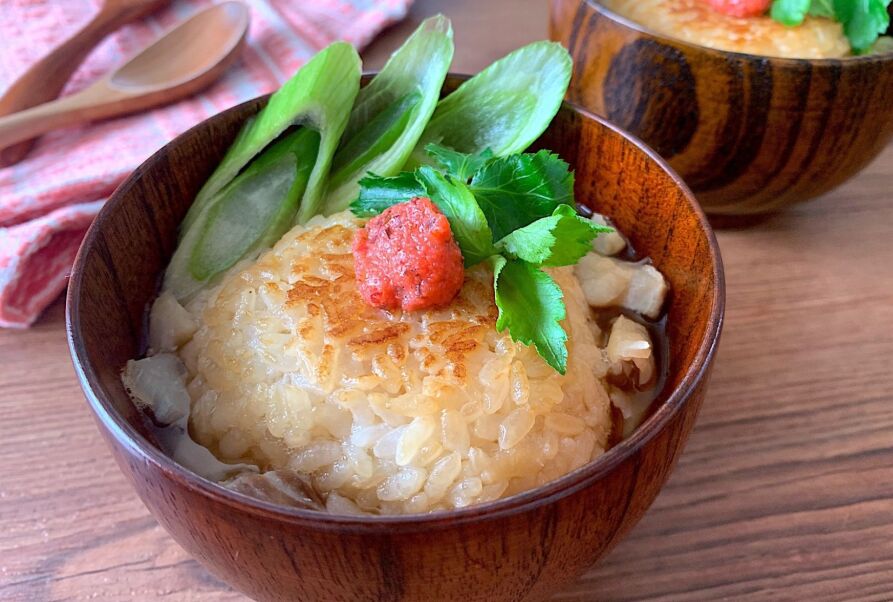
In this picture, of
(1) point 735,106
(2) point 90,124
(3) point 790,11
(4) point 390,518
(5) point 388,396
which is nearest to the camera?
(4) point 390,518

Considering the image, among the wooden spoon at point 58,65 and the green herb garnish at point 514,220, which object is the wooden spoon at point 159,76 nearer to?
the wooden spoon at point 58,65

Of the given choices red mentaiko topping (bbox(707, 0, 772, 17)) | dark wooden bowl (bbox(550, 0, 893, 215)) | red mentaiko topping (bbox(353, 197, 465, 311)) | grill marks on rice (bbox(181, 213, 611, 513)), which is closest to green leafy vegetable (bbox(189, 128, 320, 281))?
grill marks on rice (bbox(181, 213, 611, 513))

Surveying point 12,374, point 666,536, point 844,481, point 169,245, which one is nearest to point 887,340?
point 844,481

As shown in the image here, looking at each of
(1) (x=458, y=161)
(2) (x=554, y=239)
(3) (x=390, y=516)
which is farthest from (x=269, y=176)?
(3) (x=390, y=516)

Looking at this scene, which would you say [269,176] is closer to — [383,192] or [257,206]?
[257,206]

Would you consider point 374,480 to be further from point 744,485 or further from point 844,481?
point 844,481

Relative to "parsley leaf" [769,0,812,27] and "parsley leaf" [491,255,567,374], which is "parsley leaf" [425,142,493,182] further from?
"parsley leaf" [769,0,812,27]
